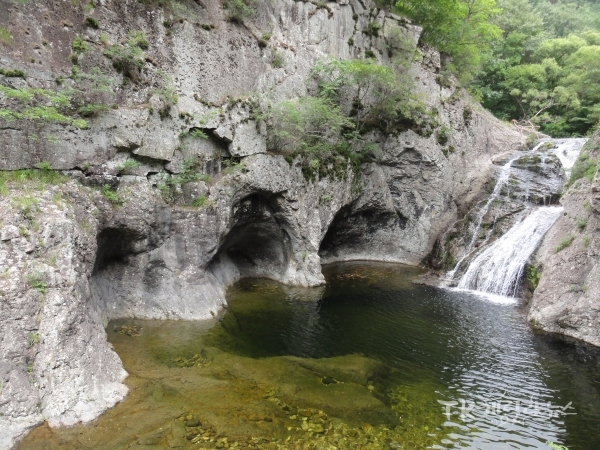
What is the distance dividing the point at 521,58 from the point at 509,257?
23.7m

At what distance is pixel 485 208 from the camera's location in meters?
18.0

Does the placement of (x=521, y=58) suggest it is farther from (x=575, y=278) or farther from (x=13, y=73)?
(x=13, y=73)

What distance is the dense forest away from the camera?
2150 centimetres

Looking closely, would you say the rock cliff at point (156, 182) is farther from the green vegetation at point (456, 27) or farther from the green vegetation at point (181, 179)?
the green vegetation at point (456, 27)

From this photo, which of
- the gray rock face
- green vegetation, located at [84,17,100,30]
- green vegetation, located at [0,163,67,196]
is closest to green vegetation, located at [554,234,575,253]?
the gray rock face

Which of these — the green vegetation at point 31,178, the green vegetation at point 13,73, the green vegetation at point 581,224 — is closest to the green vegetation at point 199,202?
the green vegetation at point 31,178

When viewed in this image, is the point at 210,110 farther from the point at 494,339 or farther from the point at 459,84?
the point at 459,84

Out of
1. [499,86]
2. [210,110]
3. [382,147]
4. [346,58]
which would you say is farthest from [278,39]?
[499,86]

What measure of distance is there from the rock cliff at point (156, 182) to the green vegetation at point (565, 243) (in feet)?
5.04

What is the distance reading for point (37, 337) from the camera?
620 cm

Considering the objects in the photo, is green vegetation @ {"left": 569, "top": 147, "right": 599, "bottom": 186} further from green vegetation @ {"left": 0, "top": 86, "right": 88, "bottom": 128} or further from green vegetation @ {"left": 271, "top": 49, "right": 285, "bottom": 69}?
green vegetation @ {"left": 0, "top": 86, "right": 88, "bottom": 128}

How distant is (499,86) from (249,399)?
101 feet

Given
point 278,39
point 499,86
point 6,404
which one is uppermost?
point 499,86

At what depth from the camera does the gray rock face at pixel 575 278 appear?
34.3 ft
